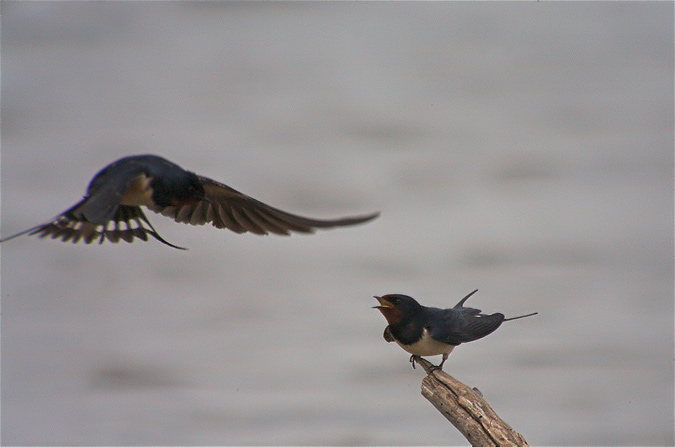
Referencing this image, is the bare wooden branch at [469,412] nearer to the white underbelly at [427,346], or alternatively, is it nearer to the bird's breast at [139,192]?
the white underbelly at [427,346]

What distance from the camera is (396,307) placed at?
1.42 m

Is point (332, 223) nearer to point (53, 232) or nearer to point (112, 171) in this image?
point (112, 171)

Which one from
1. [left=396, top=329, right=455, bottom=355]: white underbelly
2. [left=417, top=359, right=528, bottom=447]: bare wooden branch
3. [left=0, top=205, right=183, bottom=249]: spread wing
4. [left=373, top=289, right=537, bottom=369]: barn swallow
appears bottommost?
[left=417, top=359, right=528, bottom=447]: bare wooden branch

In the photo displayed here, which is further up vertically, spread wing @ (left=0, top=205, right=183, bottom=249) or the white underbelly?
spread wing @ (left=0, top=205, right=183, bottom=249)

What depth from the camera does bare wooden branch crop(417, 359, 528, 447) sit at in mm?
1153

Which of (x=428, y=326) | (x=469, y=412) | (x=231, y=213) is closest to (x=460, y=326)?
(x=428, y=326)

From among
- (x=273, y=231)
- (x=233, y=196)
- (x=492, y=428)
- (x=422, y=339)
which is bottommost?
(x=492, y=428)

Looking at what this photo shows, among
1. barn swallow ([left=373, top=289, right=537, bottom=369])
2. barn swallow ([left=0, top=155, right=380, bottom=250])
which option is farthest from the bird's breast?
barn swallow ([left=373, top=289, right=537, bottom=369])

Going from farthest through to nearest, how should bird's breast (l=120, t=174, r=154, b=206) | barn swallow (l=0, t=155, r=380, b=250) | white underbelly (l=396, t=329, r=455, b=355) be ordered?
white underbelly (l=396, t=329, r=455, b=355) < bird's breast (l=120, t=174, r=154, b=206) < barn swallow (l=0, t=155, r=380, b=250)

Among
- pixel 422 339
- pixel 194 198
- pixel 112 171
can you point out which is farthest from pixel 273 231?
pixel 422 339

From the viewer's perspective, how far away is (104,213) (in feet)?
3.33

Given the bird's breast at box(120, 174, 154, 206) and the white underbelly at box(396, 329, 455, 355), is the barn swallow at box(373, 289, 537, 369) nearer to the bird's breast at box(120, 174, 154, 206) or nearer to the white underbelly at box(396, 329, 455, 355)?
the white underbelly at box(396, 329, 455, 355)

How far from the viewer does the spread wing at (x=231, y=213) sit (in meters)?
1.22

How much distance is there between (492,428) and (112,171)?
73 centimetres
